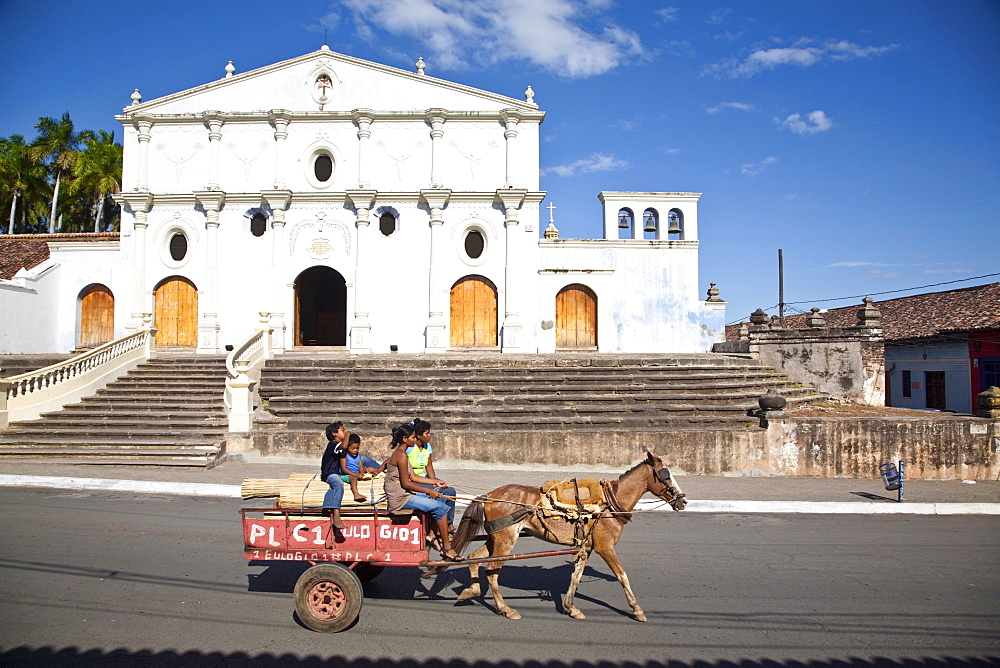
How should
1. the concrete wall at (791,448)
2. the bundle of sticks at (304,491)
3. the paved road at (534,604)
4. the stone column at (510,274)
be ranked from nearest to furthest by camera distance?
the paved road at (534,604) → the bundle of sticks at (304,491) → the concrete wall at (791,448) → the stone column at (510,274)

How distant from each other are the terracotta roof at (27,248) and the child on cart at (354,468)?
20403 millimetres

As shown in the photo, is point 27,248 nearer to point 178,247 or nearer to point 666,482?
point 178,247

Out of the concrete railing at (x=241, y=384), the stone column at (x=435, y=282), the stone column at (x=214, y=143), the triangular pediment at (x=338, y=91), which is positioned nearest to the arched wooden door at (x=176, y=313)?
the stone column at (x=214, y=143)

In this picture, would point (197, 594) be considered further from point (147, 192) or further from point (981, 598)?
point (147, 192)

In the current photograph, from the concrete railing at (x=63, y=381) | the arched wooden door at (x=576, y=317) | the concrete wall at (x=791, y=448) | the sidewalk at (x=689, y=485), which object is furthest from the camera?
the arched wooden door at (x=576, y=317)

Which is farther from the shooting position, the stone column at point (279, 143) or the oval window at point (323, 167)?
the oval window at point (323, 167)

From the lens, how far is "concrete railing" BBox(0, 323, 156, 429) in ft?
45.7

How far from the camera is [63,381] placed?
1484cm

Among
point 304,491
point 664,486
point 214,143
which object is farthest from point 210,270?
point 664,486

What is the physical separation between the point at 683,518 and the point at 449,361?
8.59 m

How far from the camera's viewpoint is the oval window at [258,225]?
2109 cm

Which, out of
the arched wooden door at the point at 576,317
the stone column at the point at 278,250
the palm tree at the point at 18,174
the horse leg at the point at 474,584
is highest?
the palm tree at the point at 18,174

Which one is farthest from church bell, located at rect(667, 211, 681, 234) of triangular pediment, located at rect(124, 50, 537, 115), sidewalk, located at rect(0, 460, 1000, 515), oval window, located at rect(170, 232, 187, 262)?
oval window, located at rect(170, 232, 187, 262)

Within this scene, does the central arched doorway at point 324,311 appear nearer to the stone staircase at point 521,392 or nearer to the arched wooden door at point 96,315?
the arched wooden door at point 96,315
